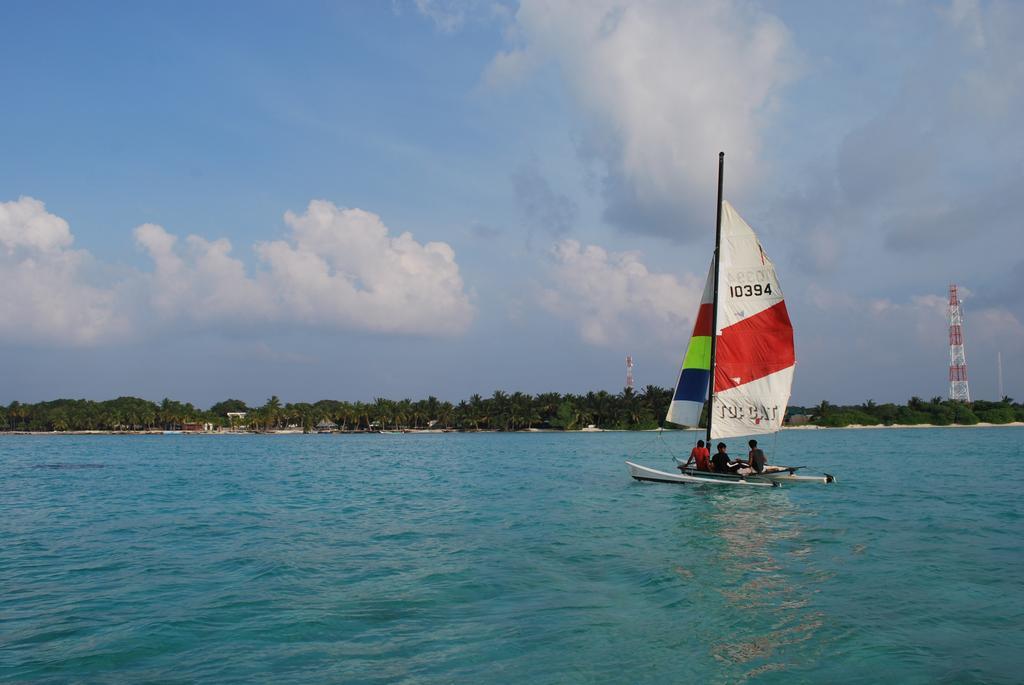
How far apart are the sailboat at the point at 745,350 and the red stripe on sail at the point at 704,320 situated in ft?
2.09

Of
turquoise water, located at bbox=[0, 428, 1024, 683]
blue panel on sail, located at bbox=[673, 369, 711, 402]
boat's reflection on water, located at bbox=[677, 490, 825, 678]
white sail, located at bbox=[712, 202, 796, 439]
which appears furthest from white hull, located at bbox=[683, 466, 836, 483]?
boat's reflection on water, located at bbox=[677, 490, 825, 678]

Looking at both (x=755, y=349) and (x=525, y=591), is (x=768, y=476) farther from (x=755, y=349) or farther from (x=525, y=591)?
(x=525, y=591)

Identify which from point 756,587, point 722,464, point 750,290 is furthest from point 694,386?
point 756,587

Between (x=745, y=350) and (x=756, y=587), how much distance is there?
652 inches

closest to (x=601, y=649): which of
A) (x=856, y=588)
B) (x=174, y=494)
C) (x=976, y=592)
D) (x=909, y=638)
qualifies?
(x=909, y=638)

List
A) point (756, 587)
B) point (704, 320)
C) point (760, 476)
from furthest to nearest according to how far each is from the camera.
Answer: point (704, 320)
point (760, 476)
point (756, 587)

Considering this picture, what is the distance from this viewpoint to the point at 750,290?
2895cm

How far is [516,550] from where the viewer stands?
18.4 meters

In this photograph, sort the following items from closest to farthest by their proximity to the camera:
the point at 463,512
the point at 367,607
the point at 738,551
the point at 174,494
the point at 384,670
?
the point at 384,670, the point at 367,607, the point at 738,551, the point at 463,512, the point at 174,494

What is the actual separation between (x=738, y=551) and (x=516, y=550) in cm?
537

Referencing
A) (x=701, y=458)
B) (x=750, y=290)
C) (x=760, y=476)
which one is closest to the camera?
(x=760, y=476)

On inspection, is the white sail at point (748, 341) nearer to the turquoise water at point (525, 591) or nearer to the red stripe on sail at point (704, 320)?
the red stripe on sail at point (704, 320)

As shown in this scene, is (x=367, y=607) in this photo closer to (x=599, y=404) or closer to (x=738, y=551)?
(x=738, y=551)

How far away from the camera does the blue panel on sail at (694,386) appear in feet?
101
